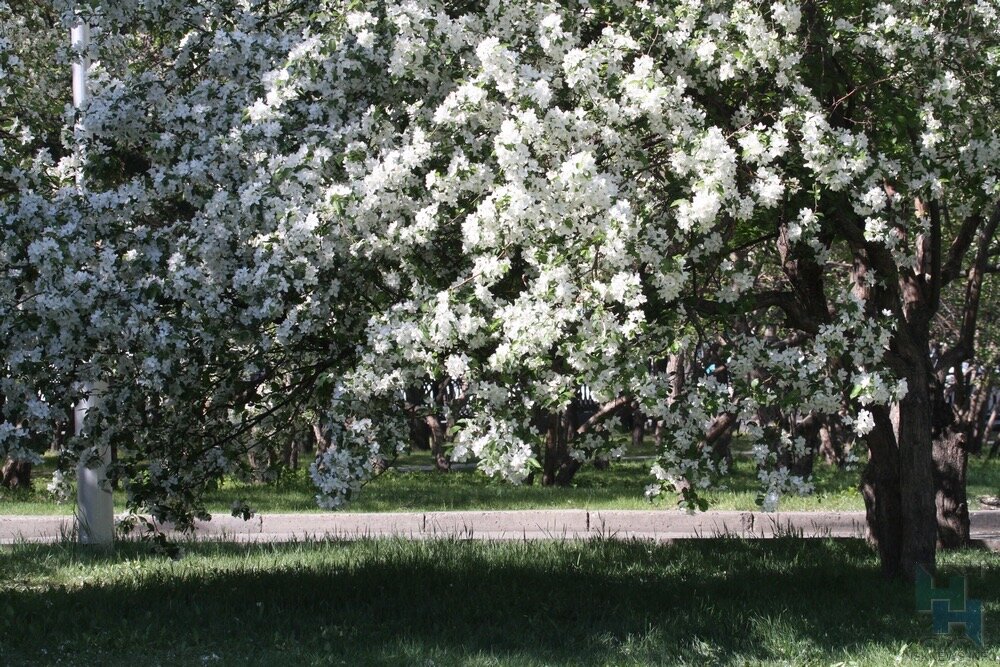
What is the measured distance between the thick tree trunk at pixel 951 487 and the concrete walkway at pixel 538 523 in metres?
1.67

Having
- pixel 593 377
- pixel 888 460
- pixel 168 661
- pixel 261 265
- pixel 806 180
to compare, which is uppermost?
pixel 806 180

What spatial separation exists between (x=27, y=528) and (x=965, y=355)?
10031 mm

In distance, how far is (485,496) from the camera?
56.0ft

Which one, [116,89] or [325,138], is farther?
[116,89]

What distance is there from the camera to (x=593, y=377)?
5.77 m

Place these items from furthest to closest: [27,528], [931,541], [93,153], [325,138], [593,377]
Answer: [27,528]
[931,541]
[93,153]
[325,138]
[593,377]

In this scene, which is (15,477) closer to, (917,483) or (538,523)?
(538,523)

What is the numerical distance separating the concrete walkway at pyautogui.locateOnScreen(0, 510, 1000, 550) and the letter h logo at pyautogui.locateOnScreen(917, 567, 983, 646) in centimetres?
456

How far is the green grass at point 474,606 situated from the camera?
6828mm

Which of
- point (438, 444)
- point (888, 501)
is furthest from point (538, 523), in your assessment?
point (438, 444)

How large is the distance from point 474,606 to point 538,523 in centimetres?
527

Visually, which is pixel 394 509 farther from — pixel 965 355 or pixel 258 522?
pixel 965 355

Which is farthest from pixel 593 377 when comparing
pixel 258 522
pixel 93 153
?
pixel 258 522

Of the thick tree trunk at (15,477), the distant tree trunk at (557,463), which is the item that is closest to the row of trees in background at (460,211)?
the distant tree trunk at (557,463)
